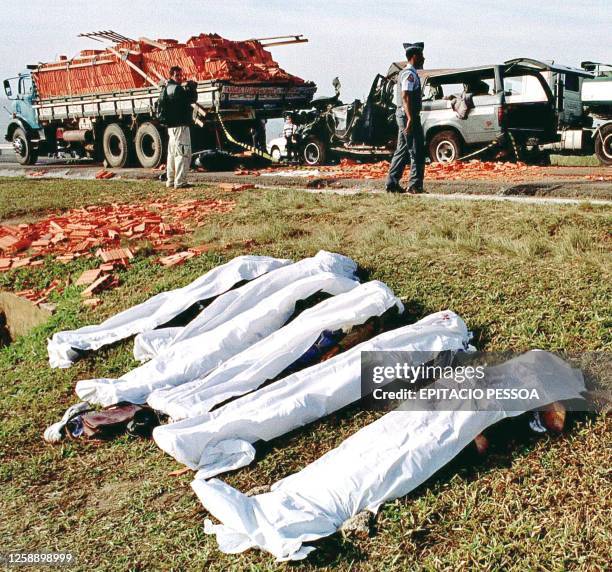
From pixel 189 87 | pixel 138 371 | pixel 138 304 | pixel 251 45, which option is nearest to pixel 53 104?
pixel 251 45

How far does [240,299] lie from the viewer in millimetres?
5195

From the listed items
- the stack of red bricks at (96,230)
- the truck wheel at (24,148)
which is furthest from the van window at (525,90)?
the truck wheel at (24,148)

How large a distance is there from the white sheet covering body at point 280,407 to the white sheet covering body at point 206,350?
25.6 inches

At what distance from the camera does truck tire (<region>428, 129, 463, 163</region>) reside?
1384cm

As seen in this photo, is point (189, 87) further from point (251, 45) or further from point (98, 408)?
point (98, 408)

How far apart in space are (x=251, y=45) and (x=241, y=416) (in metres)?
14.1

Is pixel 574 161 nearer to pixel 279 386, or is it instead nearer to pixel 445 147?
pixel 445 147

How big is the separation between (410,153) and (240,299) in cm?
446

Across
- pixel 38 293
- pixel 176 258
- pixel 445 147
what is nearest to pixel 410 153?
pixel 176 258

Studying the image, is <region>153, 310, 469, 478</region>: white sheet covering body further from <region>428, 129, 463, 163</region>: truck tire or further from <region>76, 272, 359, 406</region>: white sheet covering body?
<region>428, 129, 463, 163</region>: truck tire

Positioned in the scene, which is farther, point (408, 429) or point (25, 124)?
point (25, 124)

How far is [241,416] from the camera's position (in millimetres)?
3852

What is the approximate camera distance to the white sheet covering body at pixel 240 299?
16.7ft

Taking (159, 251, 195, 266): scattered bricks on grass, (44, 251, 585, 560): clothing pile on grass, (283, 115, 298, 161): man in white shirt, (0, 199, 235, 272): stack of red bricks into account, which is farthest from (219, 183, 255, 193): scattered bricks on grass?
(283, 115, 298, 161): man in white shirt
